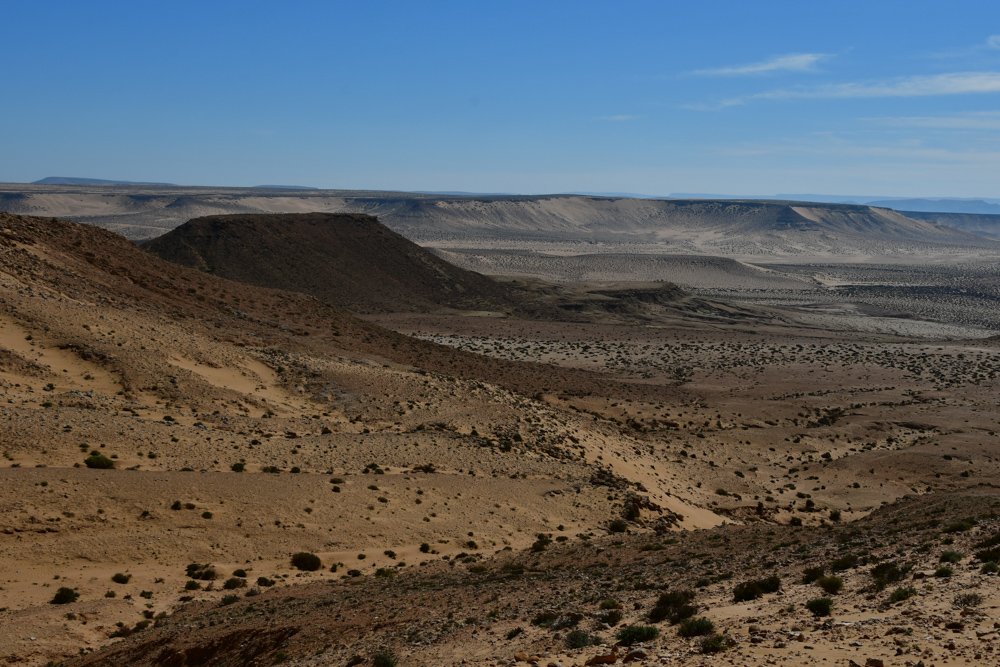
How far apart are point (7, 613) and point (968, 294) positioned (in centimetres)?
10790

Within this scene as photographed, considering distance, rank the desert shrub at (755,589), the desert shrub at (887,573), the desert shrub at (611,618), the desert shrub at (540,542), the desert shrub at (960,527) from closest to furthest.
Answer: the desert shrub at (611,618) < the desert shrub at (887,573) < the desert shrub at (755,589) < the desert shrub at (960,527) < the desert shrub at (540,542)

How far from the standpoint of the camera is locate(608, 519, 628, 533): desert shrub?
20.8 m

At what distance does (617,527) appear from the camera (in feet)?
68.4

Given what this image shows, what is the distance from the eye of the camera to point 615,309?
75.6 meters

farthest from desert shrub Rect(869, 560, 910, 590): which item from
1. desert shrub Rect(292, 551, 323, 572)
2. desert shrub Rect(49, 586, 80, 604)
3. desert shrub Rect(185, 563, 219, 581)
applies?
desert shrub Rect(49, 586, 80, 604)

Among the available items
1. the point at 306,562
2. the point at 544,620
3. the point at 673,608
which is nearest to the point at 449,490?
the point at 306,562

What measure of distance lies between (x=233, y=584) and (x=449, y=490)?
6905 millimetres

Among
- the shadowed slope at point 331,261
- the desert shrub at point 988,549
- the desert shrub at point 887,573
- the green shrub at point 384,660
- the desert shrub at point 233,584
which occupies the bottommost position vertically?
the desert shrub at point 233,584

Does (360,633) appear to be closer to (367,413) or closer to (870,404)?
(367,413)

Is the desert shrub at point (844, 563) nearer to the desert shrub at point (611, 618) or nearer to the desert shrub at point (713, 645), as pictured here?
the desert shrub at point (611, 618)

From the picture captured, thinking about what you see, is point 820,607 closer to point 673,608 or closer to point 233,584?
point 673,608

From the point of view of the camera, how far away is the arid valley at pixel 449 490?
36.4 feet

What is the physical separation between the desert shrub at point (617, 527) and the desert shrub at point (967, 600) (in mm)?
10948

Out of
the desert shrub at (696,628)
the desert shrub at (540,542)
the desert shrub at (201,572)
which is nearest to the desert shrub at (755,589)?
the desert shrub at (696,628)
